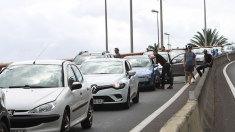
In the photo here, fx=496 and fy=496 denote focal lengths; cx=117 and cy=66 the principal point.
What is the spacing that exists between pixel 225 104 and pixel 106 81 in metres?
4.60

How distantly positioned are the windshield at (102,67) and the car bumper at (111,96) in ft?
4.10

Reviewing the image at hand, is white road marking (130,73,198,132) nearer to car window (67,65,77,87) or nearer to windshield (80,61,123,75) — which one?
car window (67,65,77,87)

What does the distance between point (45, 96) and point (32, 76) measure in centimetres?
110

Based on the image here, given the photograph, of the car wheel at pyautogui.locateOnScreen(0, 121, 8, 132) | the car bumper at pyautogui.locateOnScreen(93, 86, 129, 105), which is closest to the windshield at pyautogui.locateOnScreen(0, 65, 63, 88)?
the car wheel at pyautogui.locateOnScreen(0, 121, 8, 132)

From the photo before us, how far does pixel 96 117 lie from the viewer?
37.7 feet

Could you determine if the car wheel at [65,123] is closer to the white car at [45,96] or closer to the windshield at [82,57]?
the white car at [45,96]

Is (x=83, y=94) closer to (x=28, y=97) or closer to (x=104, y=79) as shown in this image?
(x=28, y=97)

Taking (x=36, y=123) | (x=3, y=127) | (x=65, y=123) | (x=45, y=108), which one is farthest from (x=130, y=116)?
(x=3, y=127)

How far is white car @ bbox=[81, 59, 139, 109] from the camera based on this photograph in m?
12.9

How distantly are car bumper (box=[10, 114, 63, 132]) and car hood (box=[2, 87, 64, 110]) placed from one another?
16 cm

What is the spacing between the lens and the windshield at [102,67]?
14250 mm

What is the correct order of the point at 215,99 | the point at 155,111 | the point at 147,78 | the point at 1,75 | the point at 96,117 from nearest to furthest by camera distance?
the point at 1,75
the point at 96,117
the point at 155,111
the point at 215,99
the point at 147,78

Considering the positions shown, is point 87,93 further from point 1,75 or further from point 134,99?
point 134,99

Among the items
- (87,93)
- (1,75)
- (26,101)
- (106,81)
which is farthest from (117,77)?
(26,101)
